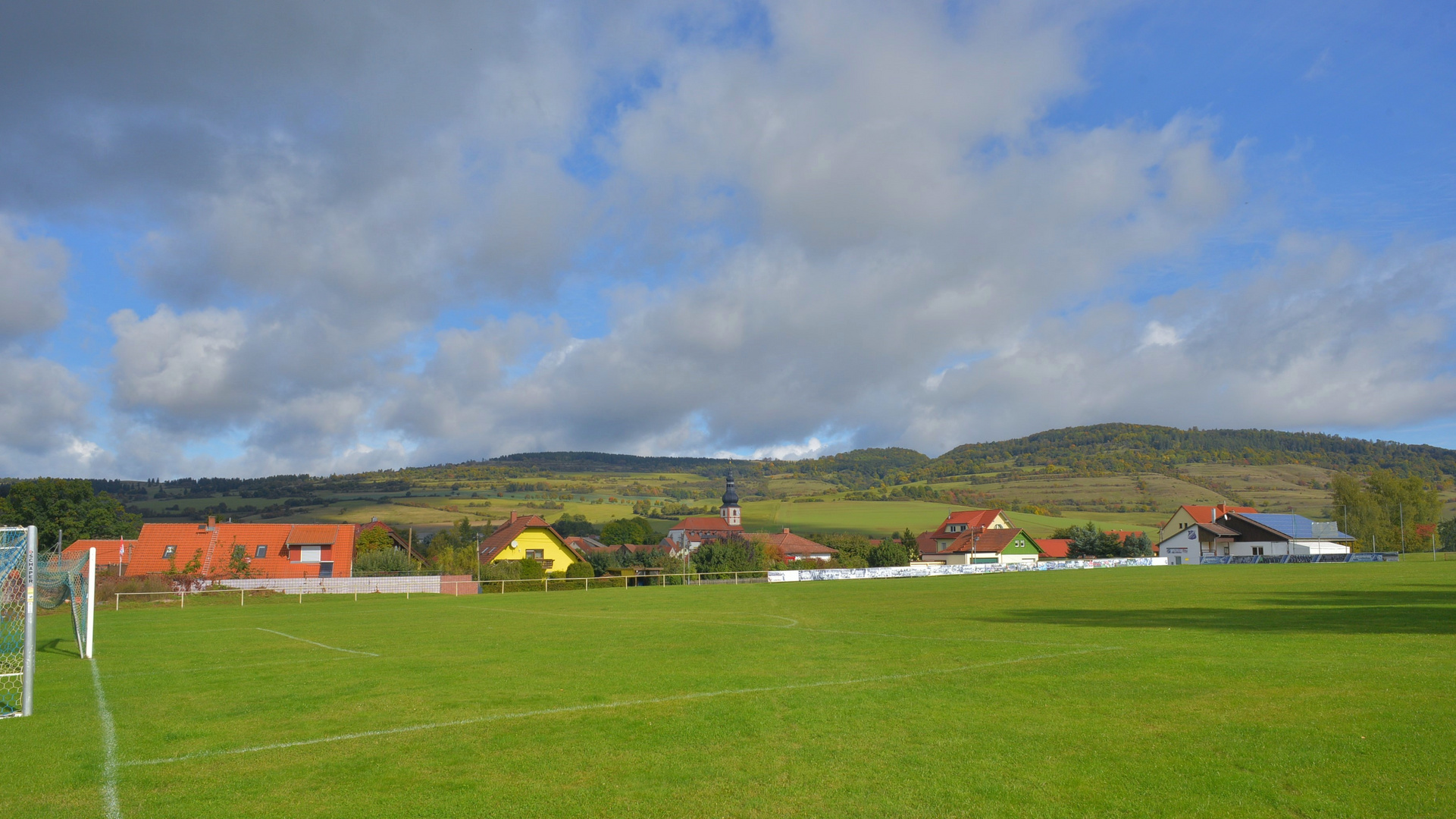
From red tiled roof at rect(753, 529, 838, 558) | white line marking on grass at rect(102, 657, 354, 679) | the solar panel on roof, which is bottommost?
red tiled roof at rect(753, 529, 838, 558)

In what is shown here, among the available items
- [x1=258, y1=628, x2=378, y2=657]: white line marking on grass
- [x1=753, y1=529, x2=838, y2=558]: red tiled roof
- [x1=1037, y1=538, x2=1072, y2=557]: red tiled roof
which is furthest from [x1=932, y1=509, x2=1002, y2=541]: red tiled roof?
[x1=258, y1=628, x2=378, y2=657]: white line marking on grass

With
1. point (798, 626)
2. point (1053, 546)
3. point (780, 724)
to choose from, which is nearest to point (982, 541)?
point (1053, 546)

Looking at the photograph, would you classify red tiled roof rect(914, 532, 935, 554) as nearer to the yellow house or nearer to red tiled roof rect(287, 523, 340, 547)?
the yellow house

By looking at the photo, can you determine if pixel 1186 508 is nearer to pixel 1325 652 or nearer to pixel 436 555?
pixel 436 555

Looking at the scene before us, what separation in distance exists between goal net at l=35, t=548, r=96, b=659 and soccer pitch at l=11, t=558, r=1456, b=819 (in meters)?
0.89

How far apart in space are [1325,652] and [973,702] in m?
7.44

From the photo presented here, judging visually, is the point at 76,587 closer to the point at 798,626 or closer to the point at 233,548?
the point at 798,626

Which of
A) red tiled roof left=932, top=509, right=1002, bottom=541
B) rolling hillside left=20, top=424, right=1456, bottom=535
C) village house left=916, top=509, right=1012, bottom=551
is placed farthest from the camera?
rolling hillside left=20, top=424, right=1456, bottom=535

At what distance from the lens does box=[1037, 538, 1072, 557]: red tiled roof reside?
115188 mm

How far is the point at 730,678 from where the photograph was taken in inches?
536

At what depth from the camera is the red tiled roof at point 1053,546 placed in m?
115

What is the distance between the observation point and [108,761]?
912cm

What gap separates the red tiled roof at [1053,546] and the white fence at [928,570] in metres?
24.5

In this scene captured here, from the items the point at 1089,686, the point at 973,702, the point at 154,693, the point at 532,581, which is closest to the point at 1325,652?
the point at 1089,686
